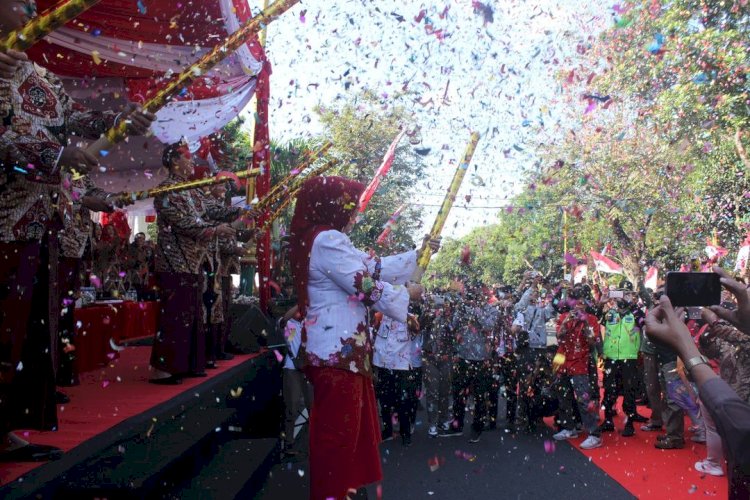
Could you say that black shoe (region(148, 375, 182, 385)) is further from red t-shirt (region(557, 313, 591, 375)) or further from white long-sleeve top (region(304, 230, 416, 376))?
red t-shirt (region(557, 313, 591, 375))

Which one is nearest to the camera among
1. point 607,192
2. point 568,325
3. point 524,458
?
point 524,458

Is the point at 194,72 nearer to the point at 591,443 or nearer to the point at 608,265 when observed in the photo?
the point at 591,443

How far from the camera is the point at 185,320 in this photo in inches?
183

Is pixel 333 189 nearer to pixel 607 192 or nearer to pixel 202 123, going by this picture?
pixel 202 123

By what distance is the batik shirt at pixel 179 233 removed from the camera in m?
4.60

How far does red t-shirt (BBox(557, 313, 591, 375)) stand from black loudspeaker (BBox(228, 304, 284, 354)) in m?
3.33

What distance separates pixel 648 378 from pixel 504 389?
178 centimetres

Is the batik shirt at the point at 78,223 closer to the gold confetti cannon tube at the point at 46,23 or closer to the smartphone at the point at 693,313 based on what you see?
the gold confetti cannon tube at the point at 46,23

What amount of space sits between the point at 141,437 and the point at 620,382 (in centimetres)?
688

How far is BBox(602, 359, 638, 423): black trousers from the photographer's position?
8.06 meters

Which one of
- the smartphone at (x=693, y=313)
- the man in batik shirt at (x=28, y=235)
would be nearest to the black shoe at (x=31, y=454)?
the man in batik shirt at (x=28, y=235)

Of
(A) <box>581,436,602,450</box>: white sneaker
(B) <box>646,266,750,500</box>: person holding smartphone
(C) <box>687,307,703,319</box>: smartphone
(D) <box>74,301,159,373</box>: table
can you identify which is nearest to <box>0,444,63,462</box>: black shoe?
(D) <box>74,301,159,373</box>: table

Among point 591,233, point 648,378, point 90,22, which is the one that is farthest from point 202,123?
point 591,233

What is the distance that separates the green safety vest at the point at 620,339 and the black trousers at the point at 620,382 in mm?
91
